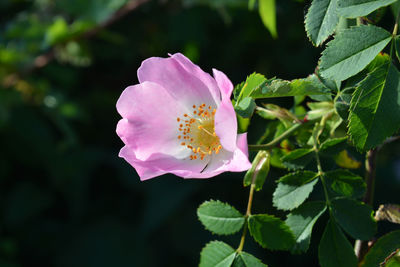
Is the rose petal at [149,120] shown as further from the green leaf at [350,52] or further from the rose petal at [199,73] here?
the green leaf at [350,52]

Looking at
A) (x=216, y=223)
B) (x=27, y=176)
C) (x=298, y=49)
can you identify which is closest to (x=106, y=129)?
(x=27, y=176)

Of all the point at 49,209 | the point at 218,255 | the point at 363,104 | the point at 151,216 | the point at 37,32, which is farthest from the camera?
A: the point at 49,209

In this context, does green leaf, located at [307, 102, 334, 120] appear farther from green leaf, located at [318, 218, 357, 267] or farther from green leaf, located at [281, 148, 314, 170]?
green leaf, located at [318, 218, 357, 267]

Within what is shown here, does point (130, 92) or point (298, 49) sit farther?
point (298, 49)

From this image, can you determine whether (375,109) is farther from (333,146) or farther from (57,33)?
(57,33)

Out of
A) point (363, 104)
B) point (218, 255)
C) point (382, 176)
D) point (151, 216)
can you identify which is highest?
point (363, 104)

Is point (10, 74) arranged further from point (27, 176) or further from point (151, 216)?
point (151, 216)

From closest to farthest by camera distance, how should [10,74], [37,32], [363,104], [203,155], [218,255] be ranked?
[363,104], [218,255], [203,155], [37,32], [10,74]

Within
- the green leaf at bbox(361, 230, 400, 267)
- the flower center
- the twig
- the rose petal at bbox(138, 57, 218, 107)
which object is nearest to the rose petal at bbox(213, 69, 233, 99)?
the rose petal at bbox(138, 57, 218, 107)

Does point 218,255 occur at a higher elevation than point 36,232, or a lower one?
higher
